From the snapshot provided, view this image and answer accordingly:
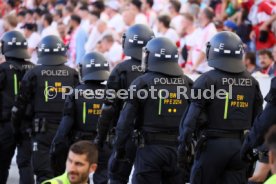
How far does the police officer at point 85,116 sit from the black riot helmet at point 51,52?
94 centimetres

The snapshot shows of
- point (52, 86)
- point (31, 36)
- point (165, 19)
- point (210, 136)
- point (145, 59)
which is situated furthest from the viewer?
point (31, 36)

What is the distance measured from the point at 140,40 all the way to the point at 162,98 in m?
1.70

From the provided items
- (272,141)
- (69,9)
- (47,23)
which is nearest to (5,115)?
(272,141)

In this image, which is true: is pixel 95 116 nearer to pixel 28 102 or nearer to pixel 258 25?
pixel 28 102

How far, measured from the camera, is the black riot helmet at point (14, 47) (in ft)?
43.7

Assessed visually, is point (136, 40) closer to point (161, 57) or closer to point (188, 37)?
point (161, 57)

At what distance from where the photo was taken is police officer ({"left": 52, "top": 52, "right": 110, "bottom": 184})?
11539 millimetres

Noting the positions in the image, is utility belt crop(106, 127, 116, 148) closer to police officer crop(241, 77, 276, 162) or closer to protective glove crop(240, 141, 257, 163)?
protective glove crop(240, 141, 257, 163)

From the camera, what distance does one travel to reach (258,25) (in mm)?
16812

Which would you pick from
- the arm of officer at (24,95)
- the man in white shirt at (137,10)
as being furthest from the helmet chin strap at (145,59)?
the man in white shirt at (137,10)

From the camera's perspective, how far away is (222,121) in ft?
33.8

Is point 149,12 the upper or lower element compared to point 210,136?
upper

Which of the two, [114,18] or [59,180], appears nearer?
[59,180]

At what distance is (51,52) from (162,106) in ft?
8.08
